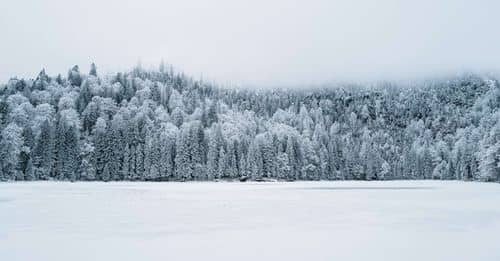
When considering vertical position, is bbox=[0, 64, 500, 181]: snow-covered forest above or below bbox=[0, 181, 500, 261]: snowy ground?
above

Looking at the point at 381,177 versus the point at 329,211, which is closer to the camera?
the point at 329,211

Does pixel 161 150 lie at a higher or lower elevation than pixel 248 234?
higher

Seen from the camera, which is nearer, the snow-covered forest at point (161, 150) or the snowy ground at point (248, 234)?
the snowy ground at point (248, 234)

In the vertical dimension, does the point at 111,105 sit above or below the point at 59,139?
above

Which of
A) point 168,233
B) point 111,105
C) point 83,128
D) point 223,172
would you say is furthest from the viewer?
point 111,105

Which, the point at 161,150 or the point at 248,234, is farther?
the point at 161,150

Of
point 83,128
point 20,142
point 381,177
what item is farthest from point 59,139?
point 381,177

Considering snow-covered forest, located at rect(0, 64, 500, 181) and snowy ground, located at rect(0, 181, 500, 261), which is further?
snow-covered forest, located at rect(0, 64, 500, 181)

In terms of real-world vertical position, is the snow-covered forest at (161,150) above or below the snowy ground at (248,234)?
above

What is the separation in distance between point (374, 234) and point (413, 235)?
5.22 ft

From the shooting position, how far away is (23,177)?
105812 millimetres

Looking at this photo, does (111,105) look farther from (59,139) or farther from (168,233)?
(168,233)

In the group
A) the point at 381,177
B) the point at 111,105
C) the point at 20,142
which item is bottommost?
the point at 381,177

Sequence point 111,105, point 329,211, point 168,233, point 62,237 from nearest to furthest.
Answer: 1. point 62,237
2. point 168,233
3. point 329,211
4. point 111,105
